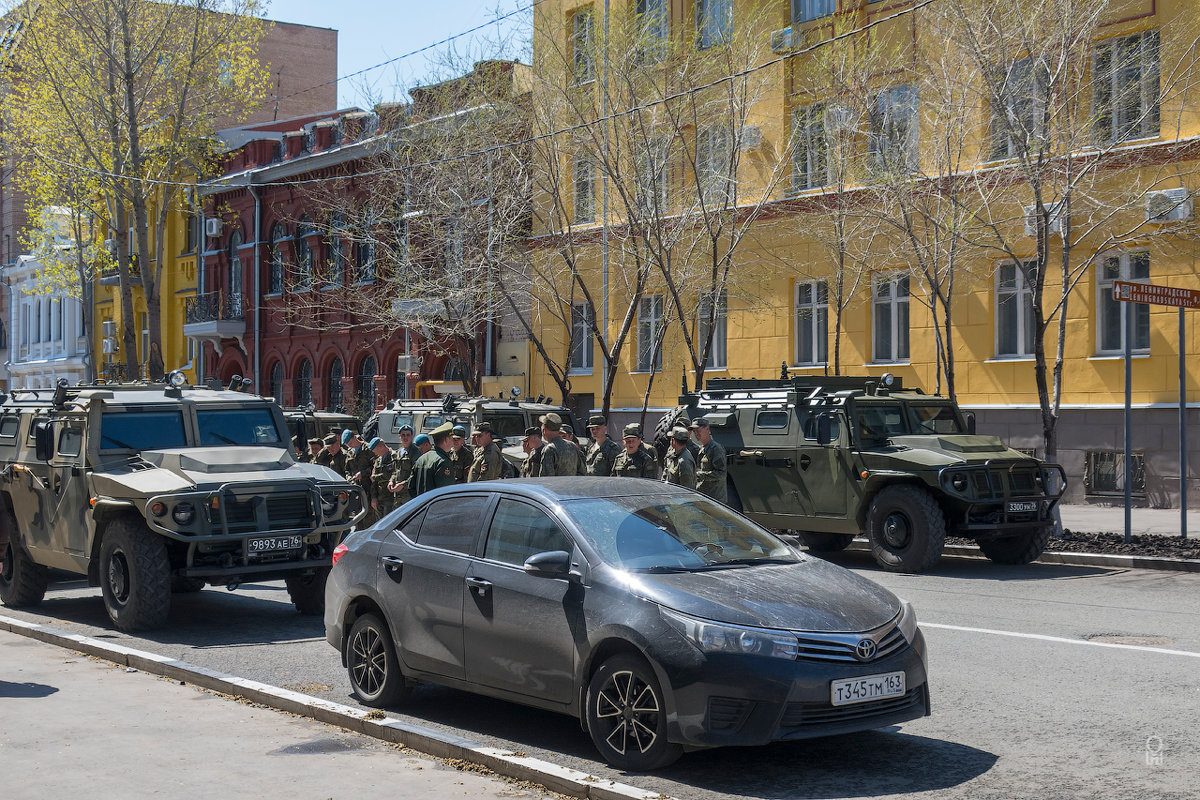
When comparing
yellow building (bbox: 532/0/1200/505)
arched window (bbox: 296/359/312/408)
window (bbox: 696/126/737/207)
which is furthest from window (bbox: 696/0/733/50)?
arched window (bbox: 296/359/312/408)

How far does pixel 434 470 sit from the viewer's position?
49.7 feet

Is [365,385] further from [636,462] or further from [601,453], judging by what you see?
[636,462]

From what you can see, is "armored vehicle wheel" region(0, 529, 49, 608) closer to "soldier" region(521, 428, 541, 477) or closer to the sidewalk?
the sidewalk

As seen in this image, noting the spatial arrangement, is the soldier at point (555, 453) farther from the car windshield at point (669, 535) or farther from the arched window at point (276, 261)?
the arched window at point (276, 261)

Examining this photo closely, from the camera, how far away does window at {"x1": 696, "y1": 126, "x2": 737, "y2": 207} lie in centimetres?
2505

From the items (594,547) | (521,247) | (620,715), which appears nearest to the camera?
(620,715)

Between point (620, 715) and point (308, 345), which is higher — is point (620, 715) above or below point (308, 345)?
below

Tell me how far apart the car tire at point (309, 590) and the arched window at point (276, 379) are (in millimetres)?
33994

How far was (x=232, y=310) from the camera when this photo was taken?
155ft

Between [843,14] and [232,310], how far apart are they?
28493mm

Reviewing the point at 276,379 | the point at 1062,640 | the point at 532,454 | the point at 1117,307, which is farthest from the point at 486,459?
the point at 276,379

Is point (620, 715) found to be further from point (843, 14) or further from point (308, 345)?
point (308, 345)

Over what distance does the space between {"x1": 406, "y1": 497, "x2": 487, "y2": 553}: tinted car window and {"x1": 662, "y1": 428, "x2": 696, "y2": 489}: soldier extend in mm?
6733

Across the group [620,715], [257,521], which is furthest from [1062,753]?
[257,521]
